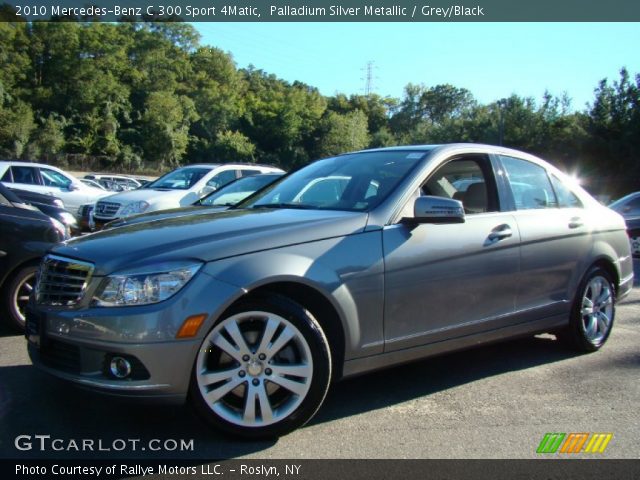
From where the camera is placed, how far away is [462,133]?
2790 inches

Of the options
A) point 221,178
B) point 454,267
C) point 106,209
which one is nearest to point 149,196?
point 106,209

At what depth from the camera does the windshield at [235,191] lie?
8.91m

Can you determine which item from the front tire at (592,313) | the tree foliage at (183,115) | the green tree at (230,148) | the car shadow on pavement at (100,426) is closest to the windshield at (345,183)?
the car shadow on pavement at (100,426)

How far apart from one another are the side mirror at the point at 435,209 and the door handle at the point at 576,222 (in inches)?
61.6

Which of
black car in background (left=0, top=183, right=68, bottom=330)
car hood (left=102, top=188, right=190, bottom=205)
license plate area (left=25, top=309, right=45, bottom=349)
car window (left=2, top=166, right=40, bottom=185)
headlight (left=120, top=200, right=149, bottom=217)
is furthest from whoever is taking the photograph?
car window (left=2, top=166, right=40, bottom=185)

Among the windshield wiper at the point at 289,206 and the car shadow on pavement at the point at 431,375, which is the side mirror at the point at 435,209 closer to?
the windshield wiper at the point at 289,206

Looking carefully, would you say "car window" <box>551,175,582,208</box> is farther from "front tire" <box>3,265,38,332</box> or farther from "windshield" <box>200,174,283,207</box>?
"windshield" <box>200,174,283,207</box>

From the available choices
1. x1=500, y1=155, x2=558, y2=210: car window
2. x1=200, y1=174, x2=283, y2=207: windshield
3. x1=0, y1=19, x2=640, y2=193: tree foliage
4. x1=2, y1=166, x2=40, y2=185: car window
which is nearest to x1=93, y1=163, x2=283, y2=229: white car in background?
x1=200, y1=174, x2=283, y2=207: windshield

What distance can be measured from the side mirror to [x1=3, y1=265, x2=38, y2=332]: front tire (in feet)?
11.6

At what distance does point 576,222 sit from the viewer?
4812 millimetres

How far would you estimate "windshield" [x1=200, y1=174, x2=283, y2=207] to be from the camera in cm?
891

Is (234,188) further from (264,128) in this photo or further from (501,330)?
(264,128)

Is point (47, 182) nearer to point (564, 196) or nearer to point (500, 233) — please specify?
point (564, 196)

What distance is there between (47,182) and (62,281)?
40.2 feet
